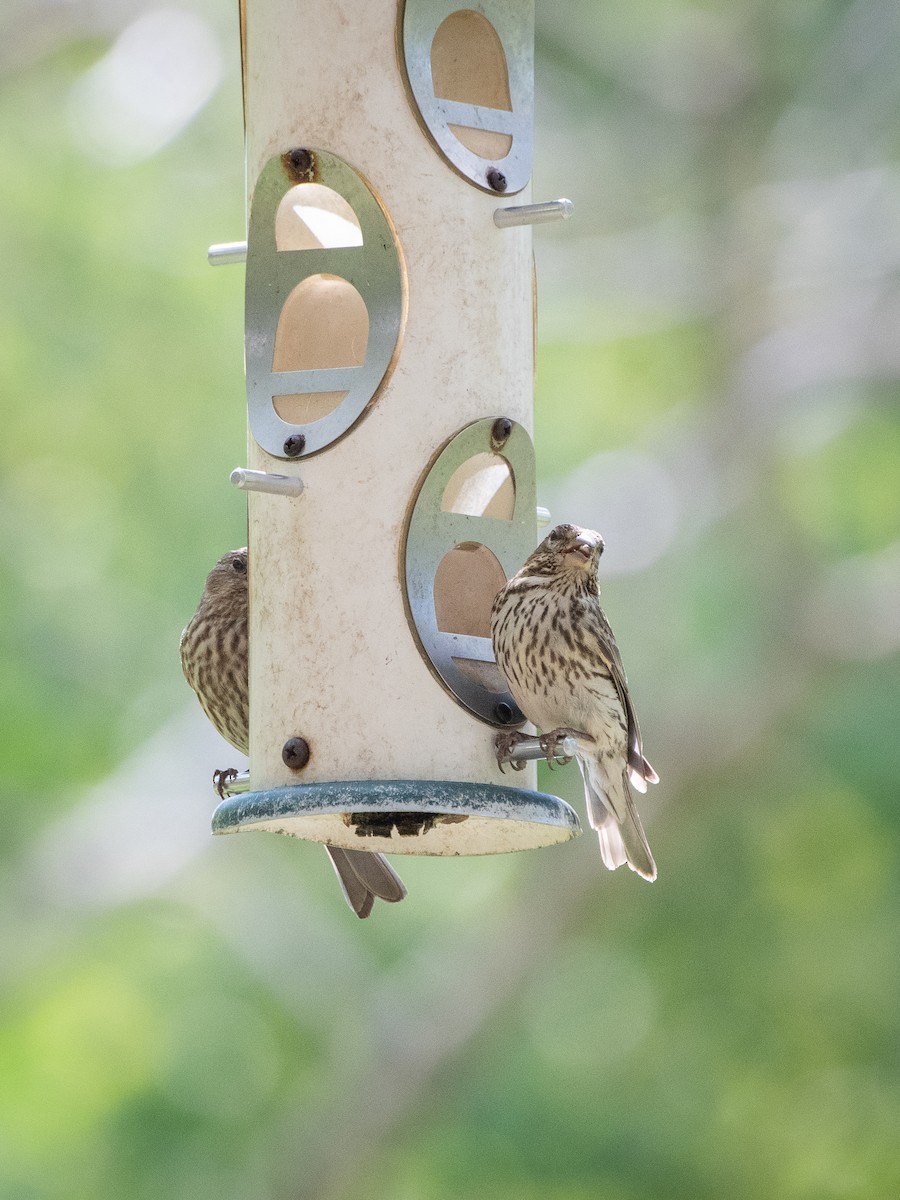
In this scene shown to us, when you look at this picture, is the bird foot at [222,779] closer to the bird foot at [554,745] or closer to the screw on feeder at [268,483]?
the screw on feeder at [268,483]

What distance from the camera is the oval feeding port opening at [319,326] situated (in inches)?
233

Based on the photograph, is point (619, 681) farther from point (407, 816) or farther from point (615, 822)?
point (407, 816)

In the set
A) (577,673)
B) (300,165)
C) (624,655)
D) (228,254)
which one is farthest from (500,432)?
(624,655)

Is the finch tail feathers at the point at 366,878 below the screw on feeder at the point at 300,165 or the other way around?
below

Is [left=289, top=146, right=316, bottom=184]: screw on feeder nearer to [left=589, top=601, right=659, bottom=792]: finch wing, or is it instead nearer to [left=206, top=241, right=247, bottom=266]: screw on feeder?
[left=206, top=241, right=247, bottom=266]: screw on feeder

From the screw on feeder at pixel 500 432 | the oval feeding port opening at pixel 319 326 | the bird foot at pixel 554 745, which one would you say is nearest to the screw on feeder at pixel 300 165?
the oval feeding port opening at pixel 319 326

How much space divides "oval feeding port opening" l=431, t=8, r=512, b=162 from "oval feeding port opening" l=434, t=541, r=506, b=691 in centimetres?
109

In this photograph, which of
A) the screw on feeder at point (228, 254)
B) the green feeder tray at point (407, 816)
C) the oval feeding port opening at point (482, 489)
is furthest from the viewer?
the screw on feeder at point (228, 254)

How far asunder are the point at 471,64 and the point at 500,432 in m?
1.03

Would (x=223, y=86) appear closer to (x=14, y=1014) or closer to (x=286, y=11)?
(x=14, y=1014)

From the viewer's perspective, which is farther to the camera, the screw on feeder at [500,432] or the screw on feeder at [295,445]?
the screw on feeder at [500,432]

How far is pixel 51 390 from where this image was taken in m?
16.0

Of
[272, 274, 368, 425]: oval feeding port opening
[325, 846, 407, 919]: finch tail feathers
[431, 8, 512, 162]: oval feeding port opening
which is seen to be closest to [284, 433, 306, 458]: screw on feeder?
[272, 274, 368, 425]: oval feeding port opening

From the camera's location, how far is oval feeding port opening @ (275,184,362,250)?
6.08 meters
